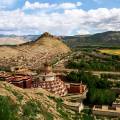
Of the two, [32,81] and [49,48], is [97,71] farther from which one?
[49,48]

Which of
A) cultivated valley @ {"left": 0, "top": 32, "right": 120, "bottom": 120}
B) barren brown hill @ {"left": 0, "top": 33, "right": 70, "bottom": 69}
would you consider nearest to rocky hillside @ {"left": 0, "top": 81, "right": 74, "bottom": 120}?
cultivated valley @ {"left": 0, "top": 32, "right": 120, "bottom": 120}

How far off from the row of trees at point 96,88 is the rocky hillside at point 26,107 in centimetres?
1444

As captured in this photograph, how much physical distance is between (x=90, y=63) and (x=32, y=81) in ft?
132

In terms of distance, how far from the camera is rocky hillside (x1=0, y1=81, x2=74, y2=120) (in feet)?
90.7

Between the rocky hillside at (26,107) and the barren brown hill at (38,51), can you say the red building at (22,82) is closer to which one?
the rocky hillside at (26,107)

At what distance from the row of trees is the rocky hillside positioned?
14441 millimetres

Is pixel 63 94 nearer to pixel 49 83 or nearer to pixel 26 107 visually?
pixel 49 83

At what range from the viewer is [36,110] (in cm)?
3055

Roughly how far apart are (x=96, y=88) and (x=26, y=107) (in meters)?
31.7

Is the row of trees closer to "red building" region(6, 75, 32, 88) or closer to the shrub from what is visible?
"red building" region(6, 75, 32, 88)

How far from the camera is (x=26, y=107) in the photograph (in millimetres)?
29609

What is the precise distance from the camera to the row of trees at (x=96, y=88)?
50.3 meters

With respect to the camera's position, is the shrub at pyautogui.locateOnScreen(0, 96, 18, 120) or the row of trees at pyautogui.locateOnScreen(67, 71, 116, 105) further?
the row of trees at pyautogui.locateOnScreen(67, 71, 116, 105)

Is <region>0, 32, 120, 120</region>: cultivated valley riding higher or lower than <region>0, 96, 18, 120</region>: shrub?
lower
